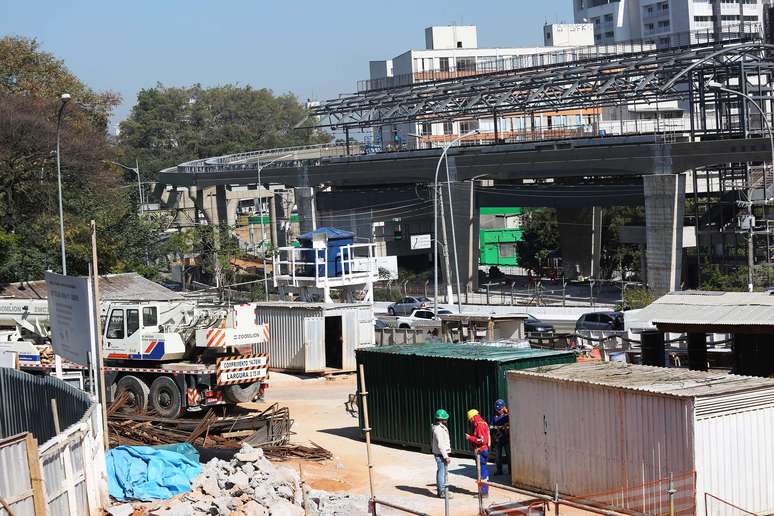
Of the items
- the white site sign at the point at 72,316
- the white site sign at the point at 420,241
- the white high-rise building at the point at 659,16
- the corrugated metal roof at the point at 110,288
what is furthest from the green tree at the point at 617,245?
the white site sign at the point at 72,316

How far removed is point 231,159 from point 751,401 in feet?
330

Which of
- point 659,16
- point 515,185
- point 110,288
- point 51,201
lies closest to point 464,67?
point 659,16

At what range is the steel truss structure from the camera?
57469mm

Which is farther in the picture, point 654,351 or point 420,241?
point 420,241

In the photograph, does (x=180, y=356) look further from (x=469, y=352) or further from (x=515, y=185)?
(x=515, y=185)

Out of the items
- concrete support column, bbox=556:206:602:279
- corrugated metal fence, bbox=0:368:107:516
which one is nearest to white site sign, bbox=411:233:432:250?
concrete support column, bbox=556:206:602:279

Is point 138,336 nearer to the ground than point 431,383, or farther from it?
farther from it

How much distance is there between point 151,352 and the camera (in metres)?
26.8

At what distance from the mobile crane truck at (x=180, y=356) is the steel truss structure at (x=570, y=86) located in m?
33.7

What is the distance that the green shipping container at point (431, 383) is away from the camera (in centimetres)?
2025

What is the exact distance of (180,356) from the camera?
26.8 m

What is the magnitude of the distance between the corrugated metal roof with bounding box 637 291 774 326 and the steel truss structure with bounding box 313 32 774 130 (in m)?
32.1

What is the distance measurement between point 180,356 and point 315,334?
776cm

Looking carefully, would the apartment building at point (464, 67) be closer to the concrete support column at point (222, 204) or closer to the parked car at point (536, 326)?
the concrete support column at point (222, 204)
